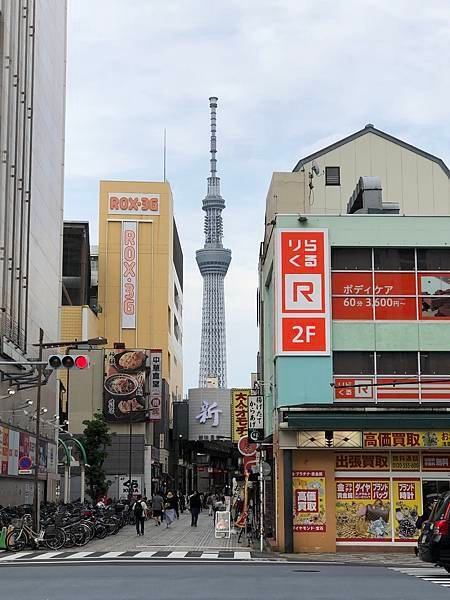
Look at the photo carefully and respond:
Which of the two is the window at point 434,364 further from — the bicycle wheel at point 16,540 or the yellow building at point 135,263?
the yellow building at point 135,263

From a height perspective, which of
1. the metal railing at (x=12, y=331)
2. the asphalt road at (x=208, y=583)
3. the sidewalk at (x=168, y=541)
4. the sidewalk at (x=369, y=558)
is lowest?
the sidewalk at (x=168, y=541)

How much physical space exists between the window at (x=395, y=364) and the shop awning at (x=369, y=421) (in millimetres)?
2454

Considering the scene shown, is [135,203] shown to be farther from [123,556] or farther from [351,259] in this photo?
[123,556]

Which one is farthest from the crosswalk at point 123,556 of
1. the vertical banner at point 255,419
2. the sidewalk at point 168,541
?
the vertical banner at point 255,419

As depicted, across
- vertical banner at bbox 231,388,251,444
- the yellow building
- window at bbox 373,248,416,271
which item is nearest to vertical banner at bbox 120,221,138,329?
the yellow building

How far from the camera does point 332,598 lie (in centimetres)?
1650

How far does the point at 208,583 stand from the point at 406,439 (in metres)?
15.5

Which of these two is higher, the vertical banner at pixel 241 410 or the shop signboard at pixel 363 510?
the vertical banner at pixel 241 410

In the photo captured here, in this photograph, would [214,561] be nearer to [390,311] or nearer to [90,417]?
[390,311]

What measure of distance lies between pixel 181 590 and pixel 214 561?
34.7 feet

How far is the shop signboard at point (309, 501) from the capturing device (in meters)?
33.2

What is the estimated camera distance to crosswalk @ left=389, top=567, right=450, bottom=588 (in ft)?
68.2

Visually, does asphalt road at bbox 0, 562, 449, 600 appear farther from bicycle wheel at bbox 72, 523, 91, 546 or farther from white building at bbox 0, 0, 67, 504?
white building at bbox 0, 0, 67, 504

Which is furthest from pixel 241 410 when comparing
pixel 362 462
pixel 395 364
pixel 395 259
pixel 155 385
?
pixel 362 462
